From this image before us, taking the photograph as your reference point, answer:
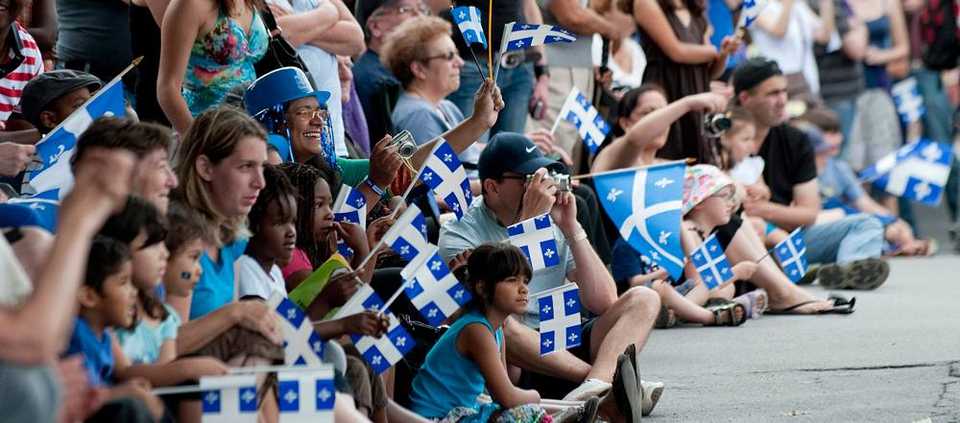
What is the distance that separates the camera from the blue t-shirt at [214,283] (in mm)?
5258

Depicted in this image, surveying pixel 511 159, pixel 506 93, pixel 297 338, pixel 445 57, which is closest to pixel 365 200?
pixel 511 159

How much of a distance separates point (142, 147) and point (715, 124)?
6.24 meters

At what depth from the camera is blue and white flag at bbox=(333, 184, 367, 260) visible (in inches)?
257

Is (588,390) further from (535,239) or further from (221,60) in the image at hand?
(221,60)

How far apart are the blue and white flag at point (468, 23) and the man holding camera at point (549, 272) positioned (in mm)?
429

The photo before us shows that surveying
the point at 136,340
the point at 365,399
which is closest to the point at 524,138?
the point at 365,399

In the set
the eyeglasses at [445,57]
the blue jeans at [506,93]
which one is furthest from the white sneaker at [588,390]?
the blue jeans at [506,93]

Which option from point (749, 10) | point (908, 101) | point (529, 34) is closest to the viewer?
point (529, 34)

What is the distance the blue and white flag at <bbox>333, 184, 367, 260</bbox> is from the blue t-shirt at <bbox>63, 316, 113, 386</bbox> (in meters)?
2.08

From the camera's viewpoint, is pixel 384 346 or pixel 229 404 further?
pixel 384 346

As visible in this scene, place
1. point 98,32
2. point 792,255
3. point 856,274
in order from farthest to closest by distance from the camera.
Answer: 1. point 856,274
2. point 792,255
3. point 98,32

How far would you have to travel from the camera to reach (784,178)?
11.7 metres

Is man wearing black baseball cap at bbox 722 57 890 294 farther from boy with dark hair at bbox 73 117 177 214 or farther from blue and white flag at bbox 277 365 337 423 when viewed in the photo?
blue and white flag at bbox 277 365 337 423

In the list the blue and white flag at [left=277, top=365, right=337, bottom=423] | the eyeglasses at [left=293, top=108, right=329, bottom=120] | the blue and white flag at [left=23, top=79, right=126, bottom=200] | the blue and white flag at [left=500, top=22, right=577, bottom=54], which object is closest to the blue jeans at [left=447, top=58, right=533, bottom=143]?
the blue and white flag at [left=500, top=22, right=577, bottom=54]
